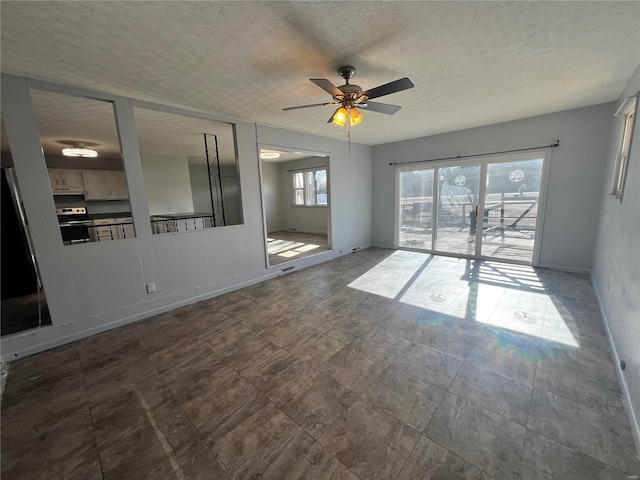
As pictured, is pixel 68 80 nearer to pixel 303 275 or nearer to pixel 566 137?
pixel 303 275

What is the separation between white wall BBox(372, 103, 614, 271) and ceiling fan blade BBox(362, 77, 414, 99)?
3551 mm

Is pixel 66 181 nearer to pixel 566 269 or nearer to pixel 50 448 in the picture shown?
pixel 50 448

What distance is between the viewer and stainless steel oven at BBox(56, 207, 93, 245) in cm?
501

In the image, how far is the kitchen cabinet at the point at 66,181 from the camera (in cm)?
552

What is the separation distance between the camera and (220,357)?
235cm

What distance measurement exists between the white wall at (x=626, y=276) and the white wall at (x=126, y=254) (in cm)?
419

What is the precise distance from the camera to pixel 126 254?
119 inches

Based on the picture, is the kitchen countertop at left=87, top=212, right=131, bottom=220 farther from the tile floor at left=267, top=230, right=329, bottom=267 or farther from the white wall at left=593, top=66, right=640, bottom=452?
the white wall at left=593, top=66, right=640, bottom=452

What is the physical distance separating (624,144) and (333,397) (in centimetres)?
417

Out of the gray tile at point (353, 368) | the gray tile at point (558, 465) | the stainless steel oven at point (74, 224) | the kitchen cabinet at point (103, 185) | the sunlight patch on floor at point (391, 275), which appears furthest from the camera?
the kitchen cabinet at point (103, 185)

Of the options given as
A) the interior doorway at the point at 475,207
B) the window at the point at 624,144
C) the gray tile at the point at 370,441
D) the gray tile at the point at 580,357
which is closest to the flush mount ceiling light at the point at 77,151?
the gray tile at the point at 370,441

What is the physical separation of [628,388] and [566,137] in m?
4.07

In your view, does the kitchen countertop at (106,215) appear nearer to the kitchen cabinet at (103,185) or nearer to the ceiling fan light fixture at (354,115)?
the kitchen cabinet at (103,185)

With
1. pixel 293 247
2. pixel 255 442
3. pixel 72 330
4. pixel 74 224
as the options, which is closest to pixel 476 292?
pixel 255 442
